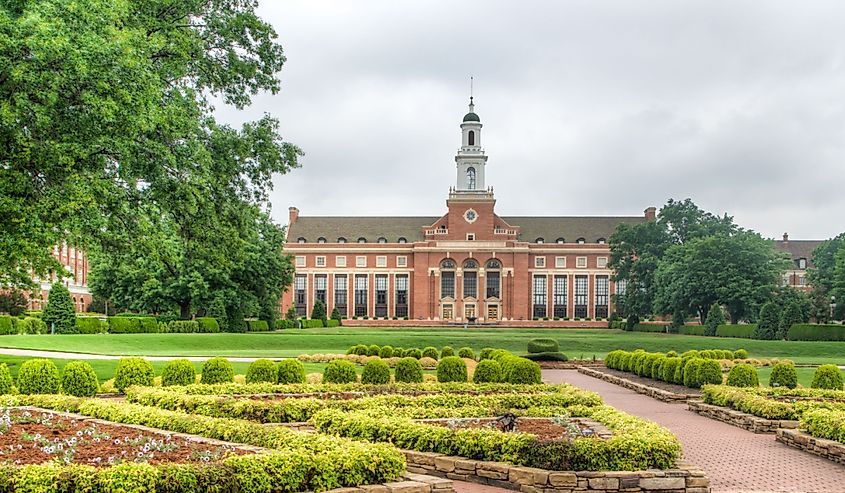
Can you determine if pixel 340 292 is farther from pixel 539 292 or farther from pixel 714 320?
pixel 714 320

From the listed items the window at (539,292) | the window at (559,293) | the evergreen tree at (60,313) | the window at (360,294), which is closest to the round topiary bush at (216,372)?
the evergreen tree at (60,313)

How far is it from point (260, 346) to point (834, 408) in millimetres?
30089

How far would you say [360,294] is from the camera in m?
100

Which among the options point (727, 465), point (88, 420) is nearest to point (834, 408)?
point (727, 465)

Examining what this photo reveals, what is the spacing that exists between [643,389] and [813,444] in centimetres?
981

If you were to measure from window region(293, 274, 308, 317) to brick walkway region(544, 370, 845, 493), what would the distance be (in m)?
84.1

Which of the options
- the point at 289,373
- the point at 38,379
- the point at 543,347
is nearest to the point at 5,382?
the point at 38,379

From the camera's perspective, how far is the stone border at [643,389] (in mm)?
20422

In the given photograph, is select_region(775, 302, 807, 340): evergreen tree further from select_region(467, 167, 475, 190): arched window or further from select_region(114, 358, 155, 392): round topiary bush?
select_region(467, 167, 475, 190): arched window

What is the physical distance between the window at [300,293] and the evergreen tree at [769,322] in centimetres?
6123

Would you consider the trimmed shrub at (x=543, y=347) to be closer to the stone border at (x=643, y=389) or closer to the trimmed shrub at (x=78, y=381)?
the stone border at (x=643, y=389)

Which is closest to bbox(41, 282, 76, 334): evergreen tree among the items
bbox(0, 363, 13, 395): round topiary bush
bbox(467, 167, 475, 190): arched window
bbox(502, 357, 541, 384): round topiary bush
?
bbox(0, 363, 13, 395): round topiary bush

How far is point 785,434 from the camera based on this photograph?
14.1 m

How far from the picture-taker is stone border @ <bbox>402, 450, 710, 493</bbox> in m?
9.48
